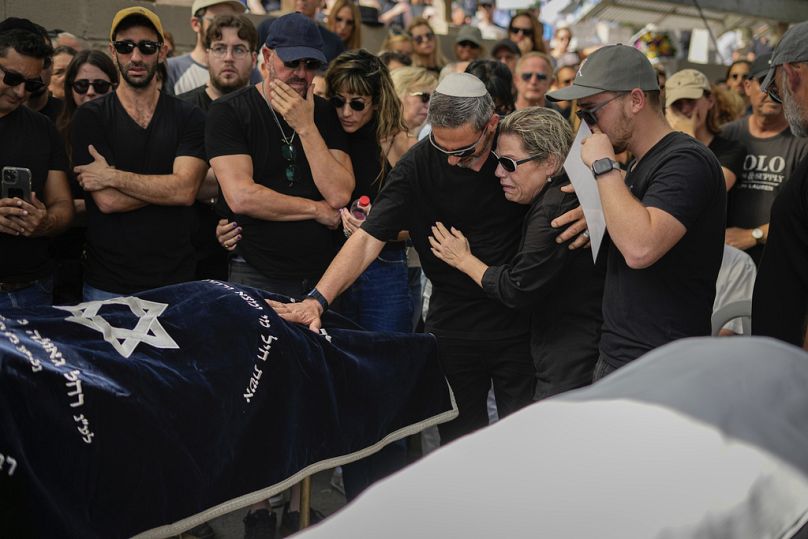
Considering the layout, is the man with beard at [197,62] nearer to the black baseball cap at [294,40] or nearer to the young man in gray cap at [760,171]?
the black baseball cap at [294,40]

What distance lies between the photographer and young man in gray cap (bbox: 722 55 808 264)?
17.3 feet

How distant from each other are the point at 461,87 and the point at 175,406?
5.37 ft

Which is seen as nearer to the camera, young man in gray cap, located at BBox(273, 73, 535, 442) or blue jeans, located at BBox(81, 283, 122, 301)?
young man in gray cap, located at BBox(273, 73, 535, 442)


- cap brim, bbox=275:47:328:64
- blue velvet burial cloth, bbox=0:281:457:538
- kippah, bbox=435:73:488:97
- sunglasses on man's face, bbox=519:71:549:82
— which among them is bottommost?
blue velvet burial cloth, bbox=0:281:457:538

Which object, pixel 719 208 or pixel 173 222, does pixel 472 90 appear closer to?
pixel 719 208

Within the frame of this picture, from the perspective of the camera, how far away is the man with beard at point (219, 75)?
15.6 feet

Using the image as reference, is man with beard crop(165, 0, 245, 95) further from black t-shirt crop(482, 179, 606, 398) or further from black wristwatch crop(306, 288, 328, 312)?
black t-shirt crop(482, 179, 606, 398)

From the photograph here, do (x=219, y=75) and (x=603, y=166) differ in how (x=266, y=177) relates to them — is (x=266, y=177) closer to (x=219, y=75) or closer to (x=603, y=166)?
(x=219, y=75)

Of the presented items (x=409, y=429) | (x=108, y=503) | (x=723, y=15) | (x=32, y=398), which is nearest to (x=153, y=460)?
(x=108, y=503)

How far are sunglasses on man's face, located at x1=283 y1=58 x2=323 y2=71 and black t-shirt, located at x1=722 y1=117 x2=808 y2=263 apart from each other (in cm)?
273

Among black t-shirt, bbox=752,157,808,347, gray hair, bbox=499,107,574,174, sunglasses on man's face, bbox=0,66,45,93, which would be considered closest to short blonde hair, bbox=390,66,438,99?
gray hair, bbox=499,107,574,174

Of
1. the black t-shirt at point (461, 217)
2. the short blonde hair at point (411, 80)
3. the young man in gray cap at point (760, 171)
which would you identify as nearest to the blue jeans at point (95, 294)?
the black t-shirt at point (461, 217)

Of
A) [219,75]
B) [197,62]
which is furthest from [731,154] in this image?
[197,62]

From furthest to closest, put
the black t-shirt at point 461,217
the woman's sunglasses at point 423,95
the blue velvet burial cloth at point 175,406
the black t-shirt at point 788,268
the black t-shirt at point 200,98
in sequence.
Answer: the woman's sunglasses at point 423,95
the black t-shirt at point 200,98
the black t-shirt at point 461,217
the black t-shirt at point 788,268
the blue velvet burial cloth at point 175,406
